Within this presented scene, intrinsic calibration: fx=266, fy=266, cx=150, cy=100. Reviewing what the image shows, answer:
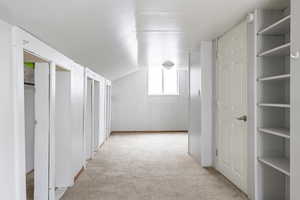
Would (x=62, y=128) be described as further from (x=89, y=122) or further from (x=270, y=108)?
(x=270, y=108)

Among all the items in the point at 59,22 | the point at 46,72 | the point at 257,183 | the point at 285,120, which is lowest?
the point at 257,183

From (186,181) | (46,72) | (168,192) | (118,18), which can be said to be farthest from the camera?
(186,181)

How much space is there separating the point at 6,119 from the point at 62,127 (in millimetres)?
1631

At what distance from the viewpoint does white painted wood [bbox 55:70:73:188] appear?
3555mm

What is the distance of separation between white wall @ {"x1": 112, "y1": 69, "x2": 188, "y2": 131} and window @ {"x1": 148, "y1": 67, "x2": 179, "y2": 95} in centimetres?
18

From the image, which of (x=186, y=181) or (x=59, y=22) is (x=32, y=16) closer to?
(x=59, y=22)

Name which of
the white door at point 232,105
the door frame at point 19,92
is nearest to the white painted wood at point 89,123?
the white door at point 232,105

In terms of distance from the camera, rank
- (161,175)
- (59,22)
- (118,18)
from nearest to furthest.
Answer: (59,22) → (118,18) → (161,175)

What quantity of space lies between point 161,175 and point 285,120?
6.61 ft
